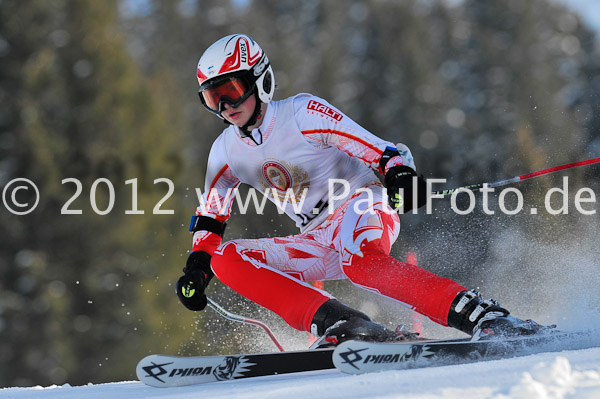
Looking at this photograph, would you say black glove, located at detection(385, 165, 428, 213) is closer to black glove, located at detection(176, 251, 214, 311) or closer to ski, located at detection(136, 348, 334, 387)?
ski, located at detection(136, 348, 334, 387)

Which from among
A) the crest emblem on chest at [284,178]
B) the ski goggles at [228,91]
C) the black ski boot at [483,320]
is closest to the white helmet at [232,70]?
the ski goggles at [228,91]

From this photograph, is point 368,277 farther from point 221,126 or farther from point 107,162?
point 221,126

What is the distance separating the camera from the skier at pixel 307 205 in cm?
347

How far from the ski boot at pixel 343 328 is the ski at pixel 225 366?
12 centimetres

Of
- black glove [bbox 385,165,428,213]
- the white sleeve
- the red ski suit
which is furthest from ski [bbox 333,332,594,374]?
the white sleeve

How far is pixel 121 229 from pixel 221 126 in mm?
6188

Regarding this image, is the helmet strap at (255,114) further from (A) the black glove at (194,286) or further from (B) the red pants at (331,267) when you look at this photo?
(A) the black glove at (194,286)

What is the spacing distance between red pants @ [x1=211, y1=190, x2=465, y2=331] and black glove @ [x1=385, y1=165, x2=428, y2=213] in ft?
0.96

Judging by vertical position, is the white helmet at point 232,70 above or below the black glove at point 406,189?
above

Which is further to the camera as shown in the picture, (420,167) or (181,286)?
(420,167)

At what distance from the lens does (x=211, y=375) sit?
3455 mm

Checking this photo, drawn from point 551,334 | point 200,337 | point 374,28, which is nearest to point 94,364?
point 200,337

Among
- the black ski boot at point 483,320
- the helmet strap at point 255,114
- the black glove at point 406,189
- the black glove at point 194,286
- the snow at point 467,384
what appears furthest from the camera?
the black glove at point 194,286

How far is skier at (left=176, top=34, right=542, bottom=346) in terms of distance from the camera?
3475 mm
